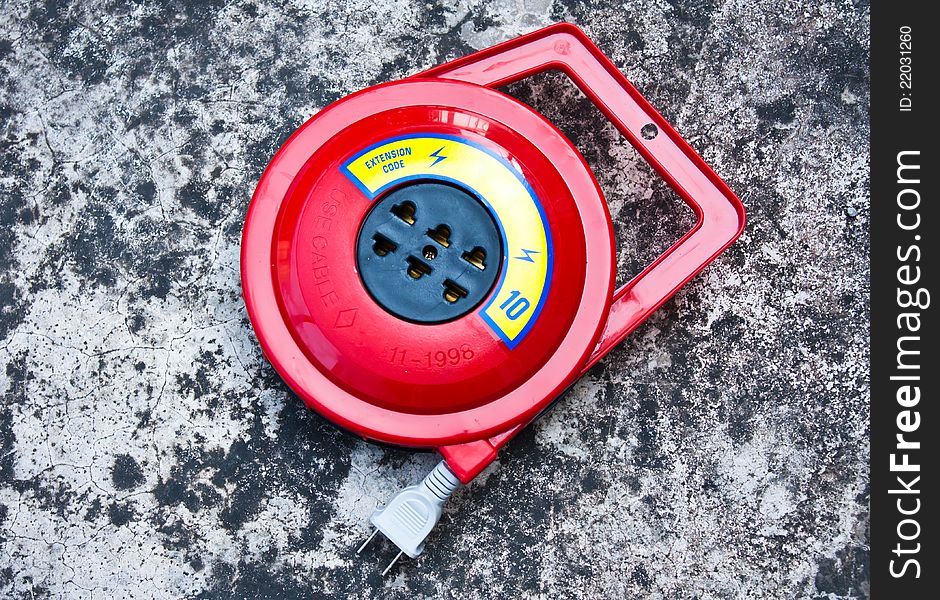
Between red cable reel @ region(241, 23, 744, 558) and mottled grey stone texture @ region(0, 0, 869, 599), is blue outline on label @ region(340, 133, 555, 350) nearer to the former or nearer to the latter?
red cable reel @ region(241, 23, 744, 558)

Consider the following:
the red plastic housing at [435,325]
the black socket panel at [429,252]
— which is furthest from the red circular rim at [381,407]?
the black socket panel at [429,252]

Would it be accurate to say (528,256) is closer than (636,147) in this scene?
Yes

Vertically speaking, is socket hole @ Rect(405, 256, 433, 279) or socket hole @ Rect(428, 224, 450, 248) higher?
socket hole @ Rect(428, 224, 450, 248)

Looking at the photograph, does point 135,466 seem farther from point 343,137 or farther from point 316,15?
point 316,15

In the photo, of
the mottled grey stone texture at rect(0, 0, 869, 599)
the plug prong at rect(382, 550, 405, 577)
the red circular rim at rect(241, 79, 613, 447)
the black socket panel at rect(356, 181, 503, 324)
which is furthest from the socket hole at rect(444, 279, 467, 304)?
the plug prong at rect(382, 550, 405, 577)

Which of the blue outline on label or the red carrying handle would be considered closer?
the blue outline on label

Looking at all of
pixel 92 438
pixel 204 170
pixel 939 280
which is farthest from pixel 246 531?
pixel 939 280

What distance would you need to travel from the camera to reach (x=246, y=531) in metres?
1.25

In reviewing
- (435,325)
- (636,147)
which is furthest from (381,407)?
(636,147)

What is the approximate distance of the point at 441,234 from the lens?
3.60 ft

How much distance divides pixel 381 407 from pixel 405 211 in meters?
0.27

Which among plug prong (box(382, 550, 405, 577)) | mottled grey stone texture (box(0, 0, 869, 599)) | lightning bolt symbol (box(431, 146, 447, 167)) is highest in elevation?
lightning bolt symbol (box(431, 146, 447, 167))

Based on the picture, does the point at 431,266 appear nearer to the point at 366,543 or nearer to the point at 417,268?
the point at 417,268

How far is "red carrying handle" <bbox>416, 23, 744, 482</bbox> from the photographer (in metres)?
1.19
